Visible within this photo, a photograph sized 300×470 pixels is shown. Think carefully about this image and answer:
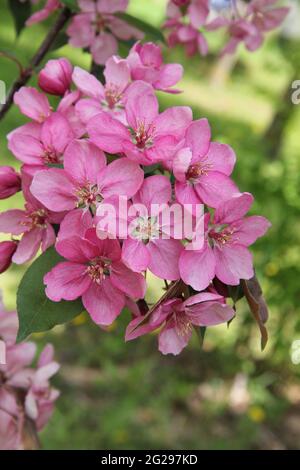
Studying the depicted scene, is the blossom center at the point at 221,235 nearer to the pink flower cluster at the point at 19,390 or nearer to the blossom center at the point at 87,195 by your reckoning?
the blossom center at the point at 87,195

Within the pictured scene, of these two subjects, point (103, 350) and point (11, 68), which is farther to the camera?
point (11, 68)

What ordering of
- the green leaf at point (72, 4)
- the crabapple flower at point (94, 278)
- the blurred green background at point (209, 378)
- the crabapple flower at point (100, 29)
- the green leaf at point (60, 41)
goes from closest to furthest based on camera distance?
the crabapple flower at point (94, 278) → the green leaf at point (72, 4) → the crabapple flower at point (100, 29) → the green leaf at point (60, 41) → the blurred green background at point (209, 378)

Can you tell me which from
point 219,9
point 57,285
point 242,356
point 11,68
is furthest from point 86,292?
point 11,68

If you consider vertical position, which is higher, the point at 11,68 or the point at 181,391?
the point at 181,391

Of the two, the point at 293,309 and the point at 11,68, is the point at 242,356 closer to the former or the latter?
the point at 293,309

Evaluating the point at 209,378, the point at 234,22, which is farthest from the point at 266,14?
the point at 209,378

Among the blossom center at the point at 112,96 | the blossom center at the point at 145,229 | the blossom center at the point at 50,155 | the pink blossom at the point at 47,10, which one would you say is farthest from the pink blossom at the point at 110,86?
the pink blossom at the point at 47,10

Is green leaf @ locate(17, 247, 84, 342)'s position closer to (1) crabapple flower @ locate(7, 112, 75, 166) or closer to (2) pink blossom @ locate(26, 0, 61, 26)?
(1) crabapple flower @ locate(7, 112, 75, 166)
